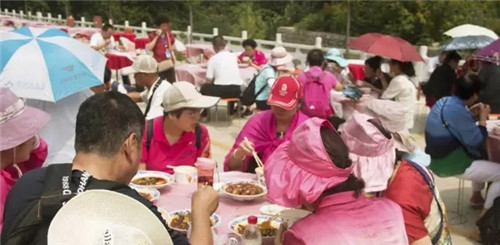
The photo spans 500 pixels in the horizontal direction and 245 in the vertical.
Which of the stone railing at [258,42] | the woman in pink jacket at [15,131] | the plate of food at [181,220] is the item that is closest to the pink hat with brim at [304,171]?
the plate of food at [181,220]

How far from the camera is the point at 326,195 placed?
207 cm

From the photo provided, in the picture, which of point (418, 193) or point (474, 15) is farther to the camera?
point (474, 15)

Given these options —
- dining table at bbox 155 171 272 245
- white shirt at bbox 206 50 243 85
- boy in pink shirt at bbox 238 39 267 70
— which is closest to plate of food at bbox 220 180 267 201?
Result: dining table at bbox 155 171 272 245

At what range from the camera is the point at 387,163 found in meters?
2.27

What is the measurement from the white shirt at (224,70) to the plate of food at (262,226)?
5823 millimetres

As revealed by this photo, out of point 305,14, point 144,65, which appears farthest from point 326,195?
point 305,14

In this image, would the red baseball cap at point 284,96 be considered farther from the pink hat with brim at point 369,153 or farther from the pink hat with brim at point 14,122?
the pink hat with brim at point 14,122

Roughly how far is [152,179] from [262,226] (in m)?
1.02

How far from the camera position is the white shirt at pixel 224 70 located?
8.40 meters

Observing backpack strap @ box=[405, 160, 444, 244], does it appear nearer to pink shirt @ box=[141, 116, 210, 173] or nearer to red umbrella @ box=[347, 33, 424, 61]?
pink shirt @ box=[141, 116, 210, 173]

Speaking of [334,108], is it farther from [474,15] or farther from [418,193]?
[474,15]

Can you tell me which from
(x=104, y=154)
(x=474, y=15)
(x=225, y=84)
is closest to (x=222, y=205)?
(x=104, y=154)

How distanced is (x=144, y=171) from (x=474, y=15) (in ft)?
60.0

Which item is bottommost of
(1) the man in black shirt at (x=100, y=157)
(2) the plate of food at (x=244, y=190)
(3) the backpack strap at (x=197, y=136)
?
(2) the plate of food at (x=244, y=190)
